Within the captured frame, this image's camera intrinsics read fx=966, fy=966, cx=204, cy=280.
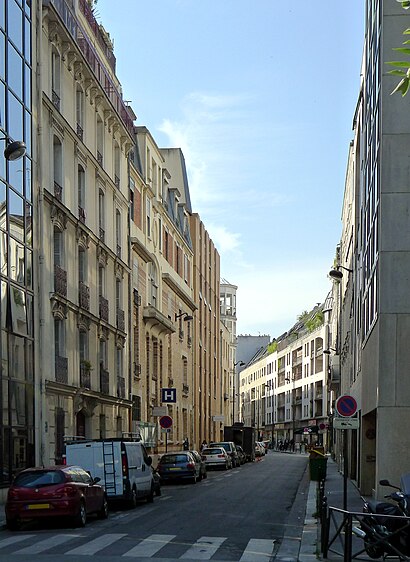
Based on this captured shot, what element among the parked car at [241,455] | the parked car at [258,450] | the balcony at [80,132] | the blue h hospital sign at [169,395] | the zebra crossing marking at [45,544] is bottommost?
the parked car at [258,450]

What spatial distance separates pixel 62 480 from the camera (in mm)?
20016

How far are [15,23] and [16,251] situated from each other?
6864 mm

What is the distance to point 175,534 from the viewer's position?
1895cm

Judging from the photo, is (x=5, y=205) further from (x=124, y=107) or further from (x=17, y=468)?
(x=124, y=107)

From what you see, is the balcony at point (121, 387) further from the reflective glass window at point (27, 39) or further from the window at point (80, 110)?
the reflective glass window at point (27, 39)

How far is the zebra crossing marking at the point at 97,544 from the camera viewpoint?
15992 millimetres

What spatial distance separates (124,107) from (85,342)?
13.2 metres

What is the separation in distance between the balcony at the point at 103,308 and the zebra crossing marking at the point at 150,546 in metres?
22.0

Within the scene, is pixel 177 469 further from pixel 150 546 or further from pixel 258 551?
pixel 258 551

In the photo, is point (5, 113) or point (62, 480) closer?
point (62, 480)

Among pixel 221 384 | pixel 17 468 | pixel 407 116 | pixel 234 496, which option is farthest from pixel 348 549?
pixel 221 384

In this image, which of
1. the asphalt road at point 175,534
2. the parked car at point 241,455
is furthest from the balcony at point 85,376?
the parked car at point 241,455

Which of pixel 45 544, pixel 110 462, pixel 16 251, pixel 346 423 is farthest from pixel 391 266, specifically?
pixel 16 251

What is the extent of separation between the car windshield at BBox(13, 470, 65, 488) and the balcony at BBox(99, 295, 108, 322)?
19.6m
